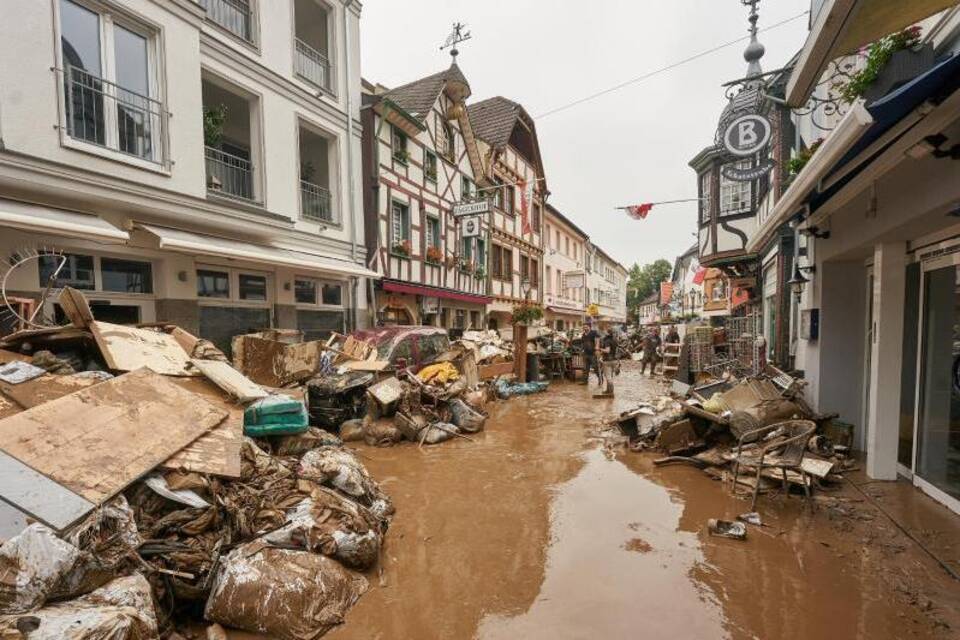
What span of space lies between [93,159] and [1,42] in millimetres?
1541

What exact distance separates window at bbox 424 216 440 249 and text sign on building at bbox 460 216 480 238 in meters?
1.02

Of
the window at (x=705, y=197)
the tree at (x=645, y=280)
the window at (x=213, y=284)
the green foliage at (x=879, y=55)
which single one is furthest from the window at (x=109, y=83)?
the tree at (x=645, y=280)

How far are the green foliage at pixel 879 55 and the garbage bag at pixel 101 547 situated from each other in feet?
23.3

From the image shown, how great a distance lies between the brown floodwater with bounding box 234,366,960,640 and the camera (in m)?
2.93

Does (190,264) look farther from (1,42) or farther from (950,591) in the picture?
(950,591)

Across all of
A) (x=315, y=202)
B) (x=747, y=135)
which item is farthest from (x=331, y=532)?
(x=315, y=202)

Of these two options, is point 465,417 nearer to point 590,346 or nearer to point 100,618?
point 100,618

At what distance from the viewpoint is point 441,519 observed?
456cm

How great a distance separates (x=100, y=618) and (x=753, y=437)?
6415 millimetres

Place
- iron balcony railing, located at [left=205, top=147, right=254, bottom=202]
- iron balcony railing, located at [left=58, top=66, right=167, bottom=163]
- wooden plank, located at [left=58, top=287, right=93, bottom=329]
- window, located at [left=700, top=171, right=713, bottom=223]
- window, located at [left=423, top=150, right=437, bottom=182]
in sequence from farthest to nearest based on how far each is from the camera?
window, located at [left=423, top=150, right=437, bottom=182], window, located at [left=700, top=171, right=713, bottom=223], iron balcony railing, located at [left=205, top=147, right=254, bottom=202], iron balcony railing, located at [left=58, top=66, right=167, bottom=163], wooden plank, located at [left=58, top=287, right=93, bottom=329]

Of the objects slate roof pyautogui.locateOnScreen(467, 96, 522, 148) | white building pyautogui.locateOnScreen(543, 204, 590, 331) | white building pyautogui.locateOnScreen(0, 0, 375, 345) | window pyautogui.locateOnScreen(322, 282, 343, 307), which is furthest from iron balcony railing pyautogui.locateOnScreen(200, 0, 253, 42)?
white building pyautogui.locateOnScreen(543, 204, 590, 331)

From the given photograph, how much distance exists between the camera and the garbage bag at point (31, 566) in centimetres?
219

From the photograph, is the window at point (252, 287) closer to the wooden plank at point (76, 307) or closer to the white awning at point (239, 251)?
the white awning at point (239, 251)

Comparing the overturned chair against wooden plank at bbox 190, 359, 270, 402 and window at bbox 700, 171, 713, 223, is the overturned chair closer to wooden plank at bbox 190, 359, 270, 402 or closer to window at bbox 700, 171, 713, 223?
wooden plank at bbox 190, 359, 270, 402
